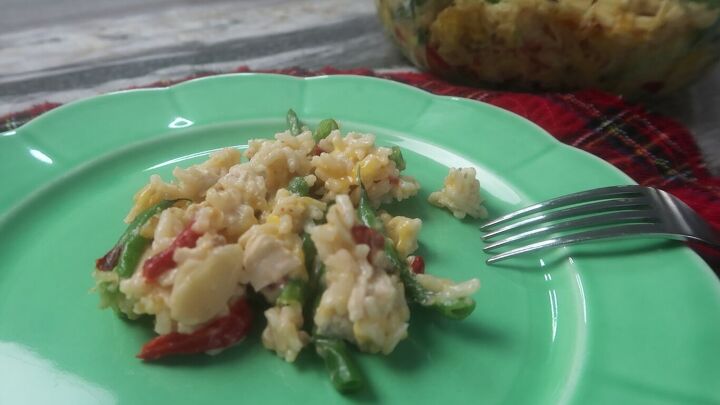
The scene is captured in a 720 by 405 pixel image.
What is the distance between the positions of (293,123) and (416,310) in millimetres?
680

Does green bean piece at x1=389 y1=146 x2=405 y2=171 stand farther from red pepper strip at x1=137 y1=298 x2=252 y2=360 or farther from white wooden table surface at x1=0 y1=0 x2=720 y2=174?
white wooden table surface at x1=0 y1=0 x2=720 y2=174

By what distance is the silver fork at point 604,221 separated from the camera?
1.29 metres

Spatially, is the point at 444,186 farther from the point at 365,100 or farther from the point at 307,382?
the point at 307,382

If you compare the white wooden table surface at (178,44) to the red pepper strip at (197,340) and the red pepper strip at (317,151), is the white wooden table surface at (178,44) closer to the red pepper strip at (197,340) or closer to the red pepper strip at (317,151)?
the red pepper strip at (317,151)

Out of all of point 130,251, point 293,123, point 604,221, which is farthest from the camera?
point 293,123

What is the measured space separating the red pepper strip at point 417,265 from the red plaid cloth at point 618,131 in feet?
2.43

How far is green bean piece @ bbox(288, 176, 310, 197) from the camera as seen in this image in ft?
4.49

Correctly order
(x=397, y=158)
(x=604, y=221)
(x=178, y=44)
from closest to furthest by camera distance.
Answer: (x=604, y=221), (x=397, y=158), (x=178, y=44)

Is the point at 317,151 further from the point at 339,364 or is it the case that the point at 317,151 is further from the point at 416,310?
the point at 339,364

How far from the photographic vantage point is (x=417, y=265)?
4.22 ft

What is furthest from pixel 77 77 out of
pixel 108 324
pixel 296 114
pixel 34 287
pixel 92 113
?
pixel 108 324

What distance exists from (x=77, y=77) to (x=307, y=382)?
1.84 m

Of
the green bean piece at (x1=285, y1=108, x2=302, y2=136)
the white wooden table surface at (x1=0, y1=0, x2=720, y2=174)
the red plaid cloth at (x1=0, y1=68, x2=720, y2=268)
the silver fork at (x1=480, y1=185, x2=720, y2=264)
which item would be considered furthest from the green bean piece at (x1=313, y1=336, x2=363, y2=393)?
the white wooden table surface at (x1=0, y1=0, x2=720, y2=174)

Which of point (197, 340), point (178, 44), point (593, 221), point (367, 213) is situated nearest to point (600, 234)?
point (593, 221)
